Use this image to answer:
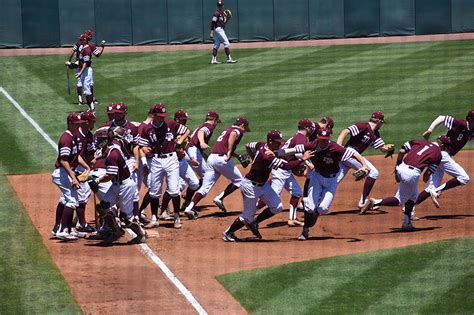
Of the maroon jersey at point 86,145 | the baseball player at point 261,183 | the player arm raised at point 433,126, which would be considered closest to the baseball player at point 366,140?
the player arm raised at point 433,126

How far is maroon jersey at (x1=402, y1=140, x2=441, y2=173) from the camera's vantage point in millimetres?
14242

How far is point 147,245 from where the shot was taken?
13633 mm

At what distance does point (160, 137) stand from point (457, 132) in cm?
456

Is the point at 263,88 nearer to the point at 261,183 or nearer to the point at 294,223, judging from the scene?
the point at 294,223

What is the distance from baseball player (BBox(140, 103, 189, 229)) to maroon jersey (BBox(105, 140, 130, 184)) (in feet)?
3.70

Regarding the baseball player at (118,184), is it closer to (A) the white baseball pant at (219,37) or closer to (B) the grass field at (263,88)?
(B) the grass field at (263,88)

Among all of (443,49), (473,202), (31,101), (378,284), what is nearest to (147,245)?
(378,284)

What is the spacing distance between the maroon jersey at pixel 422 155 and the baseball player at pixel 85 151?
4.44 meters

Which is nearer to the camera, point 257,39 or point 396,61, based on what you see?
point 396,61

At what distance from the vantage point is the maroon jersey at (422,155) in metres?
14.2

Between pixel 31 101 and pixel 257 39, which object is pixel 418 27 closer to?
pixel 257 39

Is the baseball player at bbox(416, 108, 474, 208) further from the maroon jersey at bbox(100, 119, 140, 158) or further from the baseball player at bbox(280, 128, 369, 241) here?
the maroon jersey at bbox(100, 119, 140, 158)

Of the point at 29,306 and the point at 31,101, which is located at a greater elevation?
the point at 31,101

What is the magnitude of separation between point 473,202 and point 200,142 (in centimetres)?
458
